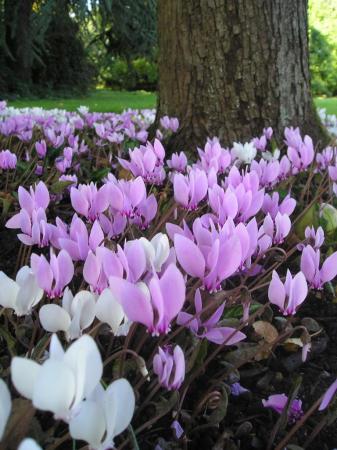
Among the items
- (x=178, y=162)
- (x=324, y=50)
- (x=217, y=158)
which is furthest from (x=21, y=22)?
(x=324, y=50)

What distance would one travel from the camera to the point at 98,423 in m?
0.59

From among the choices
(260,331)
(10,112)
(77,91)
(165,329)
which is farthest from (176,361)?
(77,91)

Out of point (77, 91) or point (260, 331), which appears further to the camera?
point (77, 91)

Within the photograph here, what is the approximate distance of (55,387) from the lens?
0.54 m

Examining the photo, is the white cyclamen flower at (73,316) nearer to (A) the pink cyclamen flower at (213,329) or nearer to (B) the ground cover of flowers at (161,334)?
(B) the ground cover of flowers at (161,334)

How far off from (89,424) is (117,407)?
4 centimetres

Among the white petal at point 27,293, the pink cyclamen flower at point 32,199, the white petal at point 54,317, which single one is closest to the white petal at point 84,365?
the white petal at point 54,317

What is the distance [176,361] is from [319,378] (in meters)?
0.63

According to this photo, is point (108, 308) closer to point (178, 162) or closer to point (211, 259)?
point (211, 259)

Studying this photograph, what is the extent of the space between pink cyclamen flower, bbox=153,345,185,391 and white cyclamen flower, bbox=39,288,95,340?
5.1 inches

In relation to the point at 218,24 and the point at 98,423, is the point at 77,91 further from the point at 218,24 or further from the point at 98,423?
the point at 98,423

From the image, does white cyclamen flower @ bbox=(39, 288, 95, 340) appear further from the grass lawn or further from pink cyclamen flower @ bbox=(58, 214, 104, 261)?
the grass lawn

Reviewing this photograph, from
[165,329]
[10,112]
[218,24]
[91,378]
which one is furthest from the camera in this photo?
[10,112]

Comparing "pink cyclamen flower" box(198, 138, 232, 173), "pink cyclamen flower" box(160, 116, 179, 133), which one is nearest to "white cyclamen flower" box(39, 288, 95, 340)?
"pink cyclamen flower" box(198, 138, 232, 173)
